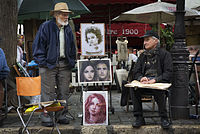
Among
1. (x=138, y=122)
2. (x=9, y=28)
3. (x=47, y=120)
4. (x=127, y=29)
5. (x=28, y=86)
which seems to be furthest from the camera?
(x=127, y=29)

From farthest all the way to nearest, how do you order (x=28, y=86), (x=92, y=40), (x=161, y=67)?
1. (x=92, y=40)
2. (x=161, y=67)
3. (x=28, y=86)

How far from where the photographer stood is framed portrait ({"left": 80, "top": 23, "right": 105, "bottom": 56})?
5.91 metres

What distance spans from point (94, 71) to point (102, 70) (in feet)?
0.49

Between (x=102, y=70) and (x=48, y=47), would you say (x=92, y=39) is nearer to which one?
(x=102, y=70)

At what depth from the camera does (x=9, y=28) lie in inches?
261

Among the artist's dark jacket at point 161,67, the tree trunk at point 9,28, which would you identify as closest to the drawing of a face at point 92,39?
the artist's dark jacket at point 161,67

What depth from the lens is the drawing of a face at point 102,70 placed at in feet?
18.6

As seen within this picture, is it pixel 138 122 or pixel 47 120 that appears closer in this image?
pixel 138 122

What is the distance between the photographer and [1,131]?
17.4ft

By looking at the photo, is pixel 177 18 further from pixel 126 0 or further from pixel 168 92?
pixel 126 0

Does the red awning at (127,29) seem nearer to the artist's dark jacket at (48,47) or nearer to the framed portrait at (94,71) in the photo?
the framed portrait at (94,71)

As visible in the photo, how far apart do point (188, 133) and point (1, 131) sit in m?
3.12

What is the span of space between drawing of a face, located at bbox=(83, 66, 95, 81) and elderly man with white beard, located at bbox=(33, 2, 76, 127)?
27 centimetres

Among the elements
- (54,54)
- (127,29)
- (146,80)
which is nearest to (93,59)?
(54,54)
